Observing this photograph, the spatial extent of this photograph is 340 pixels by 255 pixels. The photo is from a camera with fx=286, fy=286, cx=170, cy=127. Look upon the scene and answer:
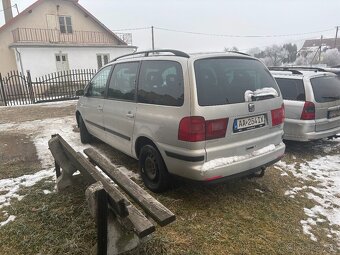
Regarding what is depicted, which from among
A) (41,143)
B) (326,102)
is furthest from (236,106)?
(41,143)

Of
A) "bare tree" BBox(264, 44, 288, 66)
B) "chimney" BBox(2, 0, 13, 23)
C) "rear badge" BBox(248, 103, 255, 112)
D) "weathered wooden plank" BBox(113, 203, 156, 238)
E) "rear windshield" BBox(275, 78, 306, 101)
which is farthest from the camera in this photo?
"bare tree" BBox(264, 44, 288, 66)

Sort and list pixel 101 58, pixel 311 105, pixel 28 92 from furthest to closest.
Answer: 1. pixel 101 58
2. pixel 28 92
3. pixel 311 105

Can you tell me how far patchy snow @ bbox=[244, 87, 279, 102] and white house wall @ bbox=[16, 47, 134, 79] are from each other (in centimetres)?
2241

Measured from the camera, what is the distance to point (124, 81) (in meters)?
4.42

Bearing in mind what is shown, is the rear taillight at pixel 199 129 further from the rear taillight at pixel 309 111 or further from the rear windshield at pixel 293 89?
the rear windshield at pixel 293 89

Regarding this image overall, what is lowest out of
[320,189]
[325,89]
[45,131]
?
[320,189]

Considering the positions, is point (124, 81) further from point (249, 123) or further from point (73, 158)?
point (249, 123)

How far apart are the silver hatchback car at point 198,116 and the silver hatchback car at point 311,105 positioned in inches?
74.4

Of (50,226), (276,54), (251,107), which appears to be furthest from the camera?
(276,54)

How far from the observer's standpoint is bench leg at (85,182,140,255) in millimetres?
2193

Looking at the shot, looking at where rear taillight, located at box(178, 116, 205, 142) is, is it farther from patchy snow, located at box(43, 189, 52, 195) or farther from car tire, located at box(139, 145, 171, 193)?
patchy snow, located at box(43, 189, 52, 195)

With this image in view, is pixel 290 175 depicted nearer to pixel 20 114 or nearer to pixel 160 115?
pixel 160 115

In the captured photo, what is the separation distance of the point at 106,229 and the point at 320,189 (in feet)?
11.1

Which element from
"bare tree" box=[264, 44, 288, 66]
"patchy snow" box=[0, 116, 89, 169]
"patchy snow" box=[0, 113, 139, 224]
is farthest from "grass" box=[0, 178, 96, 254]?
"bare tree" box=[264, 44, 288, 66]
